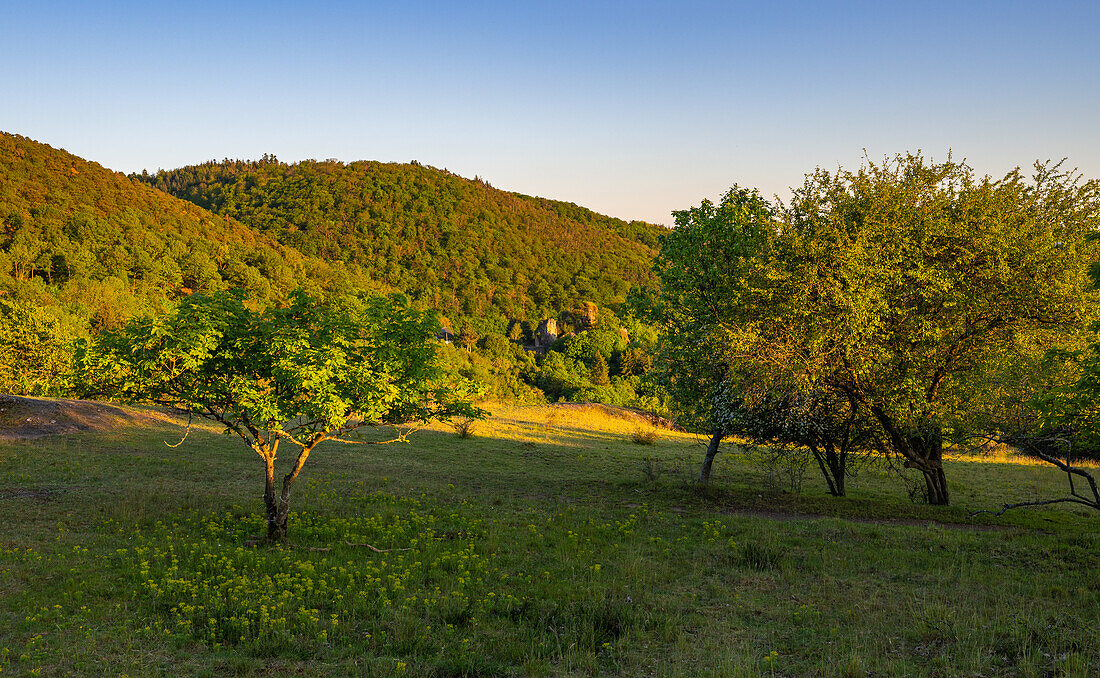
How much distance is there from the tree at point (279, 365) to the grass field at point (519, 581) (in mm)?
2769

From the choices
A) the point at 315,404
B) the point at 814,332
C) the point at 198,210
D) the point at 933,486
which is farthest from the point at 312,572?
the point at 198,210

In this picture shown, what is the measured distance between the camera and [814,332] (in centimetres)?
1574

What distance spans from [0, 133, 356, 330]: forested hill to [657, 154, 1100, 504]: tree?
65.3 meters

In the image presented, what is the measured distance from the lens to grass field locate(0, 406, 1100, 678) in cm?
770

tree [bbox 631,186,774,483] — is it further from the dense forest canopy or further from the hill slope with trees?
the hill slope with trees

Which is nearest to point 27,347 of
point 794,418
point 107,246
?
point 107,246

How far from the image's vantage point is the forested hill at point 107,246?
69.2 metres

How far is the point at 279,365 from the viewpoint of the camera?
1143 cm

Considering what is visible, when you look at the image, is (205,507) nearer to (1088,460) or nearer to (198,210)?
(1088,460)

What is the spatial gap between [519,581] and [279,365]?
610 centimetres

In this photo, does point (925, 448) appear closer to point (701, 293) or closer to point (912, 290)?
point (912, 290)

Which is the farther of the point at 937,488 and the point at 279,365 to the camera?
the point at 937,488

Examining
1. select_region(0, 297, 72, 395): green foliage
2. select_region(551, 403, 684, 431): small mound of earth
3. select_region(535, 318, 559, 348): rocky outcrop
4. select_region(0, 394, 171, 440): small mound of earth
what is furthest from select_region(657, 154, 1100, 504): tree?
select_region(535, 318, 559, 348): rocky outcrop

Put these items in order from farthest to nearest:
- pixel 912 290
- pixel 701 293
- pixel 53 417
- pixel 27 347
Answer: pixel 27 347
pixel 53 417
pixel 701 293
pixel 912 290
